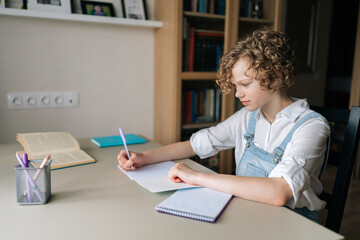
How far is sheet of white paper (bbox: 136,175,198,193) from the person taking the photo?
102 centimetres

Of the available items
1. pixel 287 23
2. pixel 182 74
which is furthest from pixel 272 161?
pixel 287 23

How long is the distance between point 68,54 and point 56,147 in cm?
81

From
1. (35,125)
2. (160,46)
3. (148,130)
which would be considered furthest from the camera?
(148,130)

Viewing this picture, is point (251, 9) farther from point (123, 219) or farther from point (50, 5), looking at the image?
point (123, 219)

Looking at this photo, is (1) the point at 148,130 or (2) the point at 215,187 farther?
(1) the point at 148,130

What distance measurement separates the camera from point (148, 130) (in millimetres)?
2393

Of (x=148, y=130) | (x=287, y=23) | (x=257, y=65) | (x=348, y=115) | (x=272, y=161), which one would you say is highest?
(x=287, y=23)

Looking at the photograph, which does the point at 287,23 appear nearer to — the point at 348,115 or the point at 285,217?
the point at 348,115

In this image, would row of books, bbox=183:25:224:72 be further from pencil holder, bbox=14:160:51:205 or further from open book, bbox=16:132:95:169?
pencil holder, bbox=14:160:51:205

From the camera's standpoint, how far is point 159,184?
106cm

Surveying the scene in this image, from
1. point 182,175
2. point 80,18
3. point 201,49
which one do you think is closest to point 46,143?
point 182,175

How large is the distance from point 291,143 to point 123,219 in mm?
609

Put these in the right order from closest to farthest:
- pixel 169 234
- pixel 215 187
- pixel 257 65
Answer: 1. pixel 169 234
2. pixel 215 187
3. pixel 257 65

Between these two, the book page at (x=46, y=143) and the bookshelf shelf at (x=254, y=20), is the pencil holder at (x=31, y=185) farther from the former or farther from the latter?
the bookshelf shelf at (x=254, y=20)
